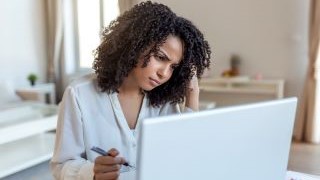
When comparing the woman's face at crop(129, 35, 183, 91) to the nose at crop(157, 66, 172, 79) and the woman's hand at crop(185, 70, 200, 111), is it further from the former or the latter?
the woman's hand at crop(185, 70, 200, 111)

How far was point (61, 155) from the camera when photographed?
84cm

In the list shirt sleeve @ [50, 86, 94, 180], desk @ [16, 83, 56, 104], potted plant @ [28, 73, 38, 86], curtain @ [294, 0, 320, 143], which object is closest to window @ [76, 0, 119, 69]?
desk @ [16, 83, 56, 104]

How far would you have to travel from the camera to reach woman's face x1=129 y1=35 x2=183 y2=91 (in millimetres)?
768

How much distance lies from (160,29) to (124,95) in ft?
0.81

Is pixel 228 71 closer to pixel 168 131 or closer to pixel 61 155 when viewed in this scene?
pixel 61 155

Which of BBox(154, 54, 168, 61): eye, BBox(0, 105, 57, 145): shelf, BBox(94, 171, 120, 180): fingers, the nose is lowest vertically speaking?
BBox(0, 105, 57, 145): shelf

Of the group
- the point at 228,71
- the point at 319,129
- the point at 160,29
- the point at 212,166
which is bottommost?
the point at 319,129

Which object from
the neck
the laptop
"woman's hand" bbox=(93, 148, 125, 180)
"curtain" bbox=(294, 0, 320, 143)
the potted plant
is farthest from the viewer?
the potted plant

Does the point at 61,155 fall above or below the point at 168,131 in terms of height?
below

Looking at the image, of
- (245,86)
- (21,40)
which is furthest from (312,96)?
(21,40)

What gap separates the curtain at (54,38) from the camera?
4.99 meters

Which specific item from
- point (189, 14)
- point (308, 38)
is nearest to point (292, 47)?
point (308, 38)

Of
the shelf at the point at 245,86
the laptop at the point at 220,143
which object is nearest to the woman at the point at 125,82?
the laptop at the point at 220,143

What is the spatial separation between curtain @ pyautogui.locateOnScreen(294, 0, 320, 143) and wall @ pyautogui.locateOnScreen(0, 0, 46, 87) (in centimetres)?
353
